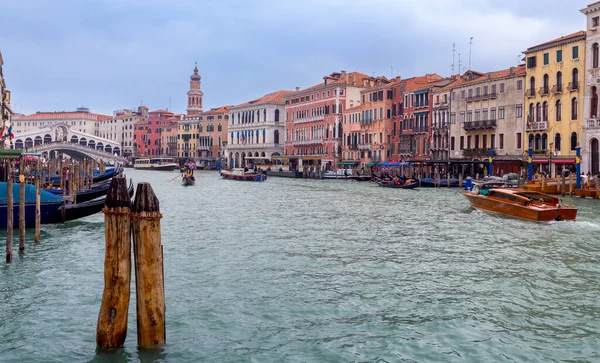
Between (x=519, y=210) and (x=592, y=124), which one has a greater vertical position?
(x=592, y=124)

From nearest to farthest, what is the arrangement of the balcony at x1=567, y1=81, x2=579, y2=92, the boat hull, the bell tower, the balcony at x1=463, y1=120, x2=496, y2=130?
1. the boat hull
2. the balcony at x1=567, y1=81, x2=579, y2=92
3. the balcony at x1=463, y1=120, x2=496, y2=130
4. the bell tower

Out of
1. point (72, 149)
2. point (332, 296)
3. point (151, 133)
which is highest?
point (151, 133)

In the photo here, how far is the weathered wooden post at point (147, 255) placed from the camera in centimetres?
494

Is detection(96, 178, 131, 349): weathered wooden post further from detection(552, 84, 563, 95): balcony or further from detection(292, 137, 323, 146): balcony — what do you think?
detection(292, 137, 323, 146): balcony

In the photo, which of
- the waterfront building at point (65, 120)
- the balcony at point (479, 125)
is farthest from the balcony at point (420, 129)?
the waterfront building at point (65, 120)

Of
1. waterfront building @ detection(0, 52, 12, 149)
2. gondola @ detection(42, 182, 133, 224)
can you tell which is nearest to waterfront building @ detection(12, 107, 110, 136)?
waterfront building @ detection(0, 52, 12, 149)

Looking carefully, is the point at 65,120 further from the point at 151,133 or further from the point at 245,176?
the point at 245,176

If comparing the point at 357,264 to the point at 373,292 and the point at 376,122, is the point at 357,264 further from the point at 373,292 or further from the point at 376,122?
the point at 376,122

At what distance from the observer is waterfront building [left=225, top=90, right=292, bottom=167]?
63781mm

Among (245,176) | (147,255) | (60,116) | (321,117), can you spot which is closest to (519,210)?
(147,255)

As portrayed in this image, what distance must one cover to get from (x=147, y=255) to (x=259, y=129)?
60.4 m

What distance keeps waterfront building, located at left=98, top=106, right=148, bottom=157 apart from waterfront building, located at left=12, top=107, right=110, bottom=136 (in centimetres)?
318

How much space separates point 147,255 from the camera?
196 inches

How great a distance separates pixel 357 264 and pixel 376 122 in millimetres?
38738
